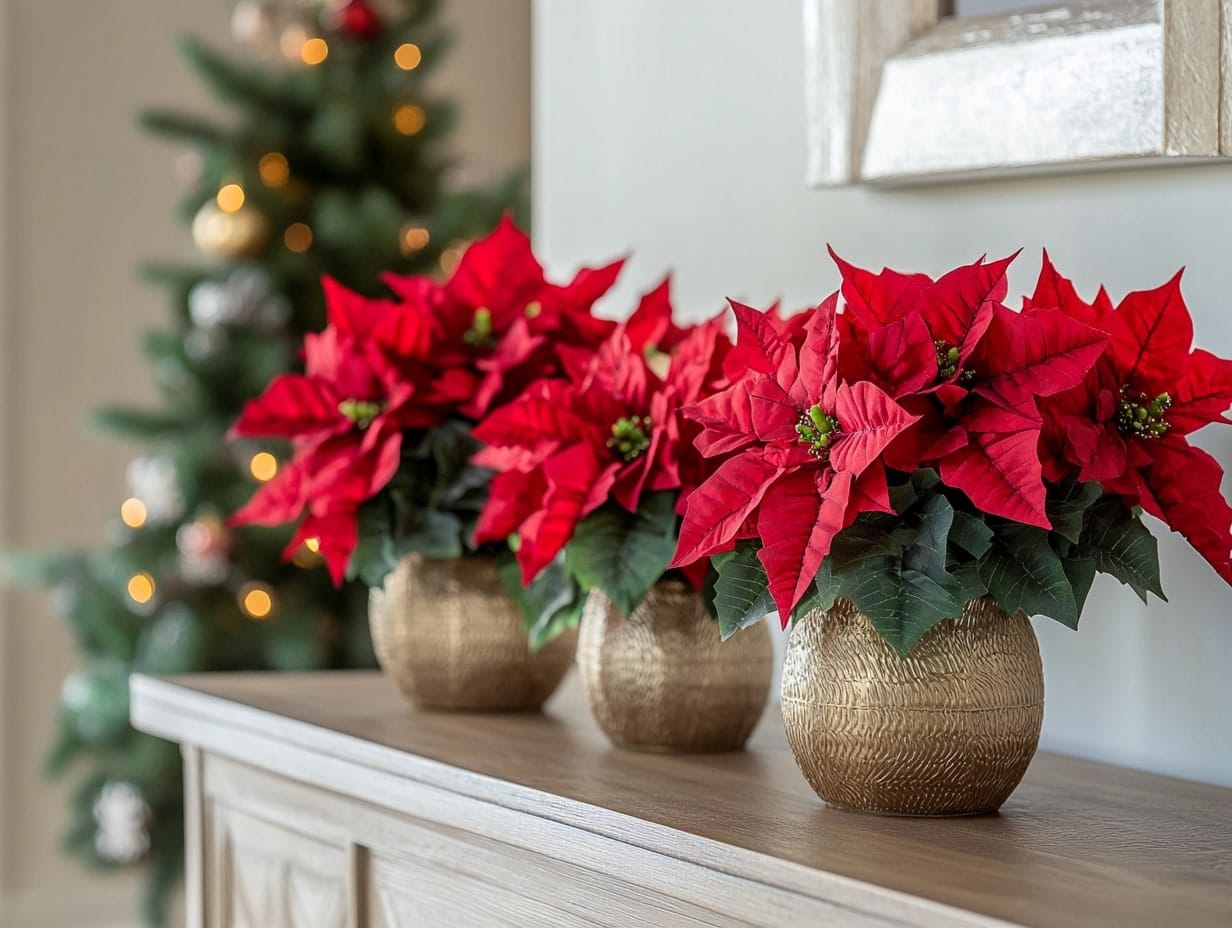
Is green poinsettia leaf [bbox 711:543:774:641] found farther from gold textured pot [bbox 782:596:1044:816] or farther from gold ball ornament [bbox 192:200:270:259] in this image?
gold ball ornament [bbox 192:200:270:259]

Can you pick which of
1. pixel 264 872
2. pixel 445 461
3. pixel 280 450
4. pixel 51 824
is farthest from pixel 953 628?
pixel 51 824

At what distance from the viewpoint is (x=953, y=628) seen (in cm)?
70

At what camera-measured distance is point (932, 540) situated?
0.68 meters

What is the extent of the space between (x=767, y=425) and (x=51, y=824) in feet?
9.26

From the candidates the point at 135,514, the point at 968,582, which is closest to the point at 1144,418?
the point at 968,582

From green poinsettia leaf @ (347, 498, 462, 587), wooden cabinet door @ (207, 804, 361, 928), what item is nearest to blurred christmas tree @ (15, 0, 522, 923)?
wooden cabinet door @ (207, 804, 361, 928)

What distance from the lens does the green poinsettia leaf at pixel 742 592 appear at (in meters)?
0.71

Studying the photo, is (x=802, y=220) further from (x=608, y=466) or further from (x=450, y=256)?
(x=450, y=256)

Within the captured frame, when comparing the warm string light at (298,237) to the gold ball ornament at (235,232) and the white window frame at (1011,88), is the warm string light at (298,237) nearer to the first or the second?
the gold ball ornament at (235,232)

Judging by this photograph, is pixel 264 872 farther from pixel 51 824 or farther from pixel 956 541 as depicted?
pixel 51 824

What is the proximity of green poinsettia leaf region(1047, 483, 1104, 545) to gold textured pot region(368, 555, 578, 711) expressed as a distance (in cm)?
43

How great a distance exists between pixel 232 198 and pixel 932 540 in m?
2.13

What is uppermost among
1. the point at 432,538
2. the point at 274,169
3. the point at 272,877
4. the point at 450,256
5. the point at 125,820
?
the point at 274,169

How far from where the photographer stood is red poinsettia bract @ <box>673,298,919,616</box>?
0.65 m
